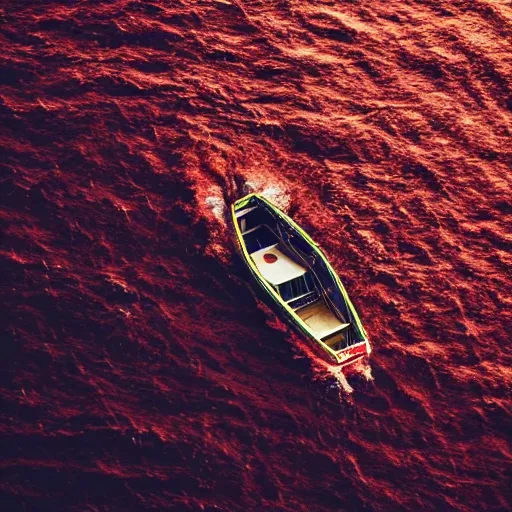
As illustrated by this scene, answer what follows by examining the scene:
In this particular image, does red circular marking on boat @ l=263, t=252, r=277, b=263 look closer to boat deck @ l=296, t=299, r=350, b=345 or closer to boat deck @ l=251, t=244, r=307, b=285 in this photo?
boat deck @ l=251, t=244, r=307, b=285

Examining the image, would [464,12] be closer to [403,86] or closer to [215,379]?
[403,86]

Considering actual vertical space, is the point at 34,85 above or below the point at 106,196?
above

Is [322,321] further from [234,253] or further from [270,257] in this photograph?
[234,253]

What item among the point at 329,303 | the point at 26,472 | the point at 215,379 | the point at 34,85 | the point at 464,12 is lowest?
the point at 26,472

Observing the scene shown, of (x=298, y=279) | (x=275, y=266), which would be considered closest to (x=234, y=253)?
(x=275, y=266)

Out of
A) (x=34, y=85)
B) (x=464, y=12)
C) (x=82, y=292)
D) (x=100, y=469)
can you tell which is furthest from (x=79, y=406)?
(x=464, y=12)

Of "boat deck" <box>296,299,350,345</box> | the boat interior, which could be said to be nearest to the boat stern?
the boat interior

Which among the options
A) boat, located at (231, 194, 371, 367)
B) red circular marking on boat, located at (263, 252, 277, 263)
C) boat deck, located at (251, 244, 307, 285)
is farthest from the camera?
red circular marking on boat, located at (263, 252, 277, 263)
